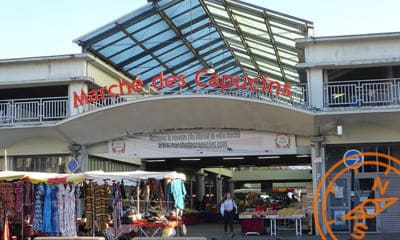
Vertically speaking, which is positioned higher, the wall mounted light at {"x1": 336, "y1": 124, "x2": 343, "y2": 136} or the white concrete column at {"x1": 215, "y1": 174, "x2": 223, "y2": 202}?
the wall mounted light at {"x1": 336, "y1": 124, "x2": 343, "y2": 136}

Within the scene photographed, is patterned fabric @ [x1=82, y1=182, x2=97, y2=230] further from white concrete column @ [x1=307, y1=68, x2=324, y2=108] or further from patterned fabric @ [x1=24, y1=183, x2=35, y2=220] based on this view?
white concrete column @ [x1=307, y1=68, x2=324, y2=108]

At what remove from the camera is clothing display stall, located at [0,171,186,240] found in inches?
659

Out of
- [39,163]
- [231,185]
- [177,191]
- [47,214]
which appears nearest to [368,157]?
[177,191]

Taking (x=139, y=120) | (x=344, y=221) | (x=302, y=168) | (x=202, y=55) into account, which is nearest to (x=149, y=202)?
(x=139, y=120)

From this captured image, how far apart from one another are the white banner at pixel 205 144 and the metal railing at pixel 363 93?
2.15 metres

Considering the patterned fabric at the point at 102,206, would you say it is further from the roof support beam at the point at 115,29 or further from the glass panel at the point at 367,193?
the glass panel at the point at 367,193

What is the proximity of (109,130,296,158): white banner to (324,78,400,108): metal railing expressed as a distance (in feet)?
7.06

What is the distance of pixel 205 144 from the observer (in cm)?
2248

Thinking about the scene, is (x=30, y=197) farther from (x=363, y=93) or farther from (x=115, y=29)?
(x=363, y=93)

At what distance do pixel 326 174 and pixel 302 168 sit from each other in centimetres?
2660

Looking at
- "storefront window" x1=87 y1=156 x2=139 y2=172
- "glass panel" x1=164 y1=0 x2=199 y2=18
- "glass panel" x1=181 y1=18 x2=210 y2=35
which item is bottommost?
"storefront window" x1=87 y1=156 x2=139 y2=172

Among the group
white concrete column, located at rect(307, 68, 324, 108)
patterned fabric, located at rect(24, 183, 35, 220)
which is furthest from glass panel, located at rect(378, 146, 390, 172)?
patterned fabric, located at rect(24, 183, 35, 220)

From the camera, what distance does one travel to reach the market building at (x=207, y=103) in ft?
68.4

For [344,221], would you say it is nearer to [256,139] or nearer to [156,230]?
[256,139]
